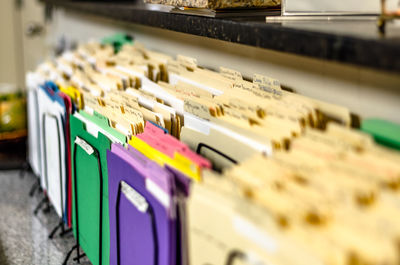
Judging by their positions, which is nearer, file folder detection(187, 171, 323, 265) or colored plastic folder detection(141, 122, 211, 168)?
file folder detection(187, 171, 323, 265)

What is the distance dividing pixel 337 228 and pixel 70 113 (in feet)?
3.16

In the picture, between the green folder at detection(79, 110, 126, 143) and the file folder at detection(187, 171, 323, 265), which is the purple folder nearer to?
the file folder at detection(187, 171, 323, 265)

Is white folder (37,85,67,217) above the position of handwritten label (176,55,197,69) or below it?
below

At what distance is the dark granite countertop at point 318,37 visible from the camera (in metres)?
0.66

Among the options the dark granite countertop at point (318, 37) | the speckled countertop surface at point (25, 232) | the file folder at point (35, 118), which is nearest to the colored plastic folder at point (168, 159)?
the dark granite countertop at point (318, 37)

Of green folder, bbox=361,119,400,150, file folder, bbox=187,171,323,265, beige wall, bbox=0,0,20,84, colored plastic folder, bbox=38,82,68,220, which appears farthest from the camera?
beige wall, bbox=0,0,20,84

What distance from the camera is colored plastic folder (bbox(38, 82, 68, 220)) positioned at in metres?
1.43

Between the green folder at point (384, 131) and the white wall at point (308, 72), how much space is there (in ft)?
0.13

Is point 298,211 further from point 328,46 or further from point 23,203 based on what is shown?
point 23,203

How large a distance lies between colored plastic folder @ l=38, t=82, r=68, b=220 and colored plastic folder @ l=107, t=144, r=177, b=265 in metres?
0.45

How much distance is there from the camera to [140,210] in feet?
2.92

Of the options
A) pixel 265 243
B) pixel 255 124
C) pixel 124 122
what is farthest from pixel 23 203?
pixel 265 243

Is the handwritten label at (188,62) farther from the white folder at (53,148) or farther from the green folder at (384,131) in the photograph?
the green folder at (384,131)

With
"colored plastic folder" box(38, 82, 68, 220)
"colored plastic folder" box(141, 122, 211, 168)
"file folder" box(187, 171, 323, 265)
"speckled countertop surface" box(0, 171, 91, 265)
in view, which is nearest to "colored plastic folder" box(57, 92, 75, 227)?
"colored plastic folder" box(38, 82, 68, 220)
